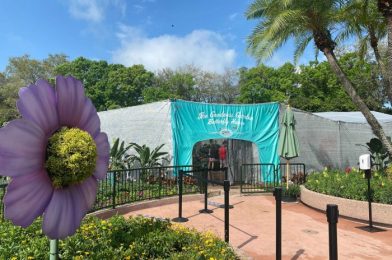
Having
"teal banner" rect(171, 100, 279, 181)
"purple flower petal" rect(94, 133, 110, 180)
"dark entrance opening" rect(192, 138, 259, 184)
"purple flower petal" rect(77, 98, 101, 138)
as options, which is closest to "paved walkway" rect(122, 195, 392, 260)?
"purple flower petal" rect(94, 133, 110, 180)

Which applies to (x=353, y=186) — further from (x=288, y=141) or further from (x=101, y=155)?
(x=101, y=155)

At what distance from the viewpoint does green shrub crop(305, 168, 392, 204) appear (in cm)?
880

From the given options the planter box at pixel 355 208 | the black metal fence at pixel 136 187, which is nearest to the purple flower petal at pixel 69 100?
the black metal fence at pixel 136 187

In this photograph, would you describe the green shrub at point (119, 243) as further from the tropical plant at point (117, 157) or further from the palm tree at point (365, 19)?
the palm tree at point (365, 19)

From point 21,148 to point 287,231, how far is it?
6.77 m

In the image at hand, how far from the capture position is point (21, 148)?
2086mm

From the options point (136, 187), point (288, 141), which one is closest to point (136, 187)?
point (136, 187)

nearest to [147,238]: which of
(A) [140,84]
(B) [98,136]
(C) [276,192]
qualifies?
(C) [276,192]

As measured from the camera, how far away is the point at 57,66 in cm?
4831

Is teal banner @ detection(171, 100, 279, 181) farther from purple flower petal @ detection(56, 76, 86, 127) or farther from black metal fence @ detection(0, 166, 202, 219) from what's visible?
purple flower petal @ detection(56, 76, 86, 127)

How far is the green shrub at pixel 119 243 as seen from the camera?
163 inches

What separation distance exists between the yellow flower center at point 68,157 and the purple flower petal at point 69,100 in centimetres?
12

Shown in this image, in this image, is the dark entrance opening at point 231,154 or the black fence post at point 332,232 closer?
the black fence post at point 332,232

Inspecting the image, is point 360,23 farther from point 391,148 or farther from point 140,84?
point 140,84
